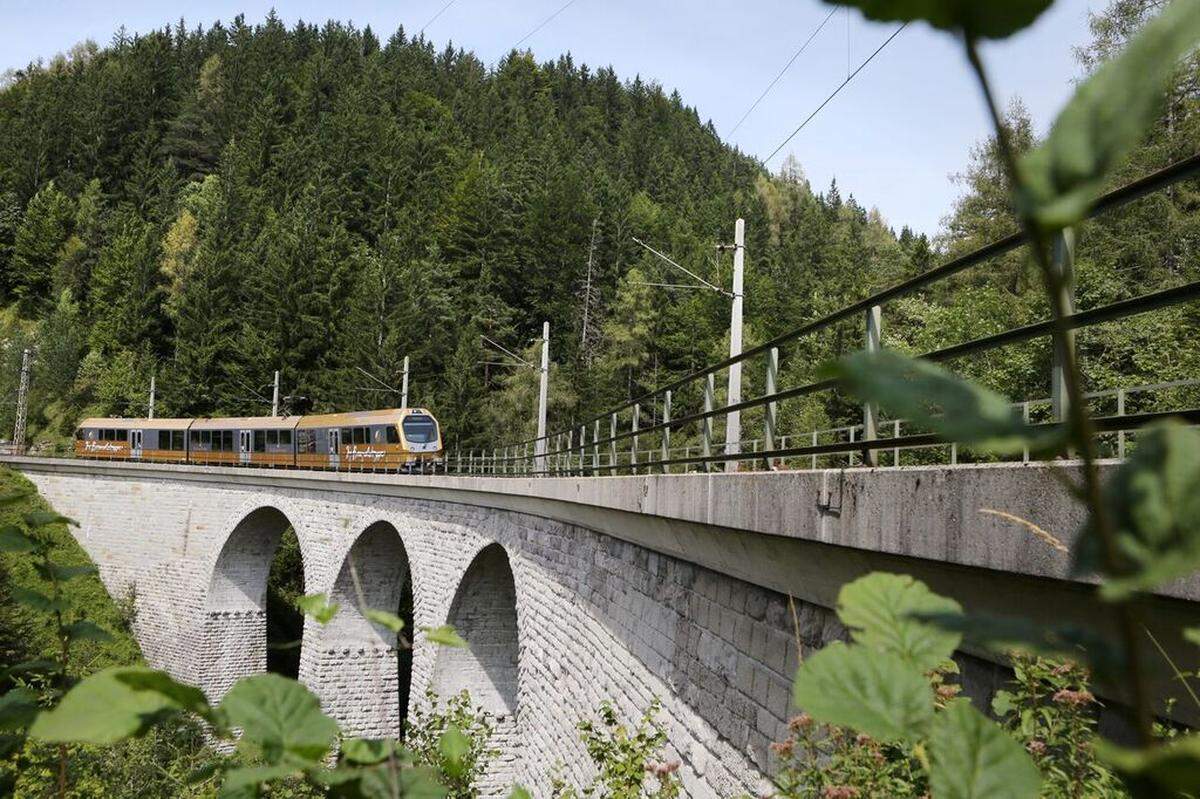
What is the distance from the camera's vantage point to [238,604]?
38688 mm

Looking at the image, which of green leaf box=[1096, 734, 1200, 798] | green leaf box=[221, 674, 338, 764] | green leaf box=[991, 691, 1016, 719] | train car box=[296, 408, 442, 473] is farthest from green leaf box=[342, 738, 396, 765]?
train car box=[296, 408, 442, 473]

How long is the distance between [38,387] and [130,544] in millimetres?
39532

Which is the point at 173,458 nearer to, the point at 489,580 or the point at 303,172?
the point at 489,580

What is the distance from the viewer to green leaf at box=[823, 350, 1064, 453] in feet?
2.03

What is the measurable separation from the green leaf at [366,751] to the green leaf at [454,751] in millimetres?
231

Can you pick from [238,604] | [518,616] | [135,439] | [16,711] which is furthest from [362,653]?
[16,711]

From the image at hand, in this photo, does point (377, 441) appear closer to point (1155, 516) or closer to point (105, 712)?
point (105, 712)

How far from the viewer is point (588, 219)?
276 feet

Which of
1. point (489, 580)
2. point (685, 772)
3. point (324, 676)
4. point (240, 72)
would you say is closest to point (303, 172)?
point (240, 72)

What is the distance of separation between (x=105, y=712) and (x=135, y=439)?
48.9m

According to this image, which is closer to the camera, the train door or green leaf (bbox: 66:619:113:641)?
green leaf (bbox: 66:619:113:641)

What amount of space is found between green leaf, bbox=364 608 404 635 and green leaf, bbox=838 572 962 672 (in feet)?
1.71

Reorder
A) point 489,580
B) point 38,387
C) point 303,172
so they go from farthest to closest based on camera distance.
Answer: point 303,172 < point 38,387 < point 489,580

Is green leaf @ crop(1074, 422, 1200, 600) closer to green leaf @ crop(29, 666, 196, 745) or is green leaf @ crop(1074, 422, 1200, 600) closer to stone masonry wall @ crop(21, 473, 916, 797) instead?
green leaf @ crop(29, 666, 196, 745)
